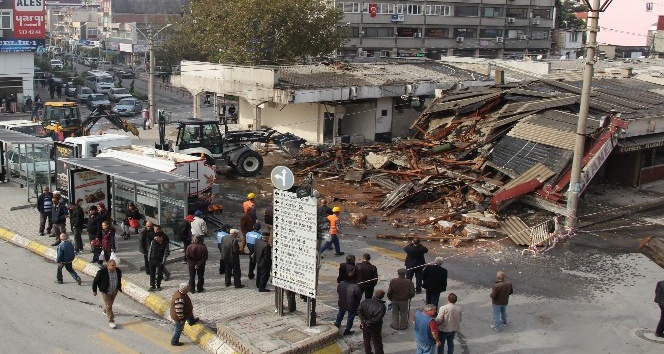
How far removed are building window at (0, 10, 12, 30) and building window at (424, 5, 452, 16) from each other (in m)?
44.6

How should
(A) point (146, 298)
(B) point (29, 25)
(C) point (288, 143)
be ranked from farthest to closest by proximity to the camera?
(B) point (29, 25) → (C) point (288, 143) → (A) point (146, 298)

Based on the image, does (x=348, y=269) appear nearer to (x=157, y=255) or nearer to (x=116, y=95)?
(x=157, y=255)

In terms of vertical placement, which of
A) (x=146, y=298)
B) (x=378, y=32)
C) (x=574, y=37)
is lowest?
(x=146, y=298)

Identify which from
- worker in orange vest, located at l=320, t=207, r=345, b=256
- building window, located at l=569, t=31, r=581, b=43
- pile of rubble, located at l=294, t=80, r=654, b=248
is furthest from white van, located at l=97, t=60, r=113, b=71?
worker in orange vest, located at l=320, t=207, r=345, b=256

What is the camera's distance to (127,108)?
5166cm

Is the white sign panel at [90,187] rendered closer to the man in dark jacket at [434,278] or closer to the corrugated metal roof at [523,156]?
the man in dark jacket at [434,278]

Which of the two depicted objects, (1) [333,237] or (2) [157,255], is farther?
(1) [333,237]

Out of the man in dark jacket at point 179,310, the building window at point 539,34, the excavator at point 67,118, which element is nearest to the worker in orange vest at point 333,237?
the man in dark jacket at point 179,310

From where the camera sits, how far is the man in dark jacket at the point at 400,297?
1270cm

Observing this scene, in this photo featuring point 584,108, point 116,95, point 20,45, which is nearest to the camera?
point 584,108

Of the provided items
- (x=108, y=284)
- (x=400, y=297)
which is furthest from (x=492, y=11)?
(x=108, y=284)

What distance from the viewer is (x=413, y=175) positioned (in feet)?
78.8

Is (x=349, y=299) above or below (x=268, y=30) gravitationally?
below

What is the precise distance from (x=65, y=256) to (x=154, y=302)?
2.46m
